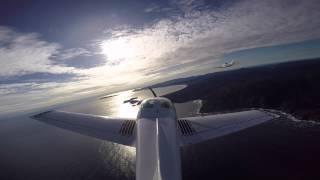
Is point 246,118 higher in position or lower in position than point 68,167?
higher

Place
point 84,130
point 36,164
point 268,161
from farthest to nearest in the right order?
point 36,164
point 268,161
point 84,130

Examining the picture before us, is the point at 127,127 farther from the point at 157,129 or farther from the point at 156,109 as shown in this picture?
the point at 157,129

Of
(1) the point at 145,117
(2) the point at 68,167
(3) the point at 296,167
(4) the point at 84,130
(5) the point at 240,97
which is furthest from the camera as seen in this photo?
(5) the point at 240,97

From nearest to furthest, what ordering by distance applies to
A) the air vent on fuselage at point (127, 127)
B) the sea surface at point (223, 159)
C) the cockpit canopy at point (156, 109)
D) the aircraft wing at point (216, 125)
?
the aircraft wing at point (216, 125) < the cockpit canopy at point (156, 109) < the air vent on fuselage at point (127, 127) < the sea surface at point (223, 159)

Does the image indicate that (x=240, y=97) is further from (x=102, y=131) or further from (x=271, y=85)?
(x=102, y=131)

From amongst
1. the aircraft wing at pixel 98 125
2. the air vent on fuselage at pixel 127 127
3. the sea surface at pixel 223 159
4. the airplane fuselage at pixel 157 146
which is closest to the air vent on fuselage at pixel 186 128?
the airplane fuselage at pixel 157 146

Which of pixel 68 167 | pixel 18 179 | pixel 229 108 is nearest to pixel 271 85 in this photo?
pixel 229 108

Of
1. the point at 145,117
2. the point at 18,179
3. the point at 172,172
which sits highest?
the point at 145,117

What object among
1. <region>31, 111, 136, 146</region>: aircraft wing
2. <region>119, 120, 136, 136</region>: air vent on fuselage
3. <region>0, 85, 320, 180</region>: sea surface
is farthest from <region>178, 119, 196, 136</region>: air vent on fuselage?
<region>0, 85, 320, 180</region>: sea surface

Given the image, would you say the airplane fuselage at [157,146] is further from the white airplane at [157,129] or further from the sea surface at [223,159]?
the sea surface at [223,159]
